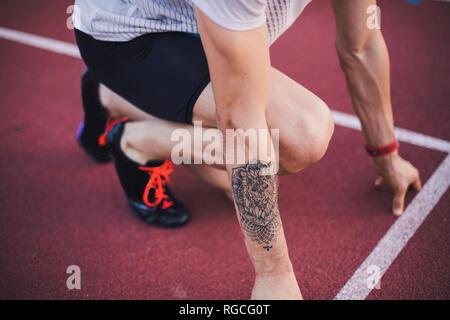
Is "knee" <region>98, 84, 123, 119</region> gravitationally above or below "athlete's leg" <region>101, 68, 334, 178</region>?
below

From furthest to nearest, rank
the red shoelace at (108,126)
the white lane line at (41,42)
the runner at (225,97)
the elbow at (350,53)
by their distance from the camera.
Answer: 1. the white lane line at (41,42)
2. the red shoelace at (108,126)
3. the elbow at (350,53)
4. the runner at (225,97)

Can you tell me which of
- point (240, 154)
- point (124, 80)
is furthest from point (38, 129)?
point (240, 154)

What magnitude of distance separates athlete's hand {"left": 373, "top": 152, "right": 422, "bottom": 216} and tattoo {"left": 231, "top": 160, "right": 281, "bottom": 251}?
27.2 inches

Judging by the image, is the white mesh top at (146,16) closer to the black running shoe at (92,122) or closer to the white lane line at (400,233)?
the black running shoe at (92,122)

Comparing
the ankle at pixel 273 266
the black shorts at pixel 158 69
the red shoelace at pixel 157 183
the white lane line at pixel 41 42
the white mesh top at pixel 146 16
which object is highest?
the white mesh top at pixel 146 16

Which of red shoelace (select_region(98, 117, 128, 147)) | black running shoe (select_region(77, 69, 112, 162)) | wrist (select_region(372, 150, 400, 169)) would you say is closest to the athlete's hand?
wrist (select_region(372, 150, 400, 169))

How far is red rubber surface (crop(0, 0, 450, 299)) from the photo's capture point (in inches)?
54.1

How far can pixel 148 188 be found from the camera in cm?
151

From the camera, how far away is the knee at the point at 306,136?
1222mm

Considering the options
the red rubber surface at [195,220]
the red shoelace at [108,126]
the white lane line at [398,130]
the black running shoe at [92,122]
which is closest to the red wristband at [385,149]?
the red rubber surface at [195,220]

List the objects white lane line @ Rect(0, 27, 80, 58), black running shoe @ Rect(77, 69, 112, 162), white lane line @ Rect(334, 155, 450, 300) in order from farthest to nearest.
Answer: white lane line @ Rect(0, 27, 80, 58) < black running shoe @ Rect(77, 69, 112, 162) < white lane line @ Rect(334, 155, 450, 300)

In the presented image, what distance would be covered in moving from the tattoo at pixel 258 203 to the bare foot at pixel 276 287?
9 centimetres

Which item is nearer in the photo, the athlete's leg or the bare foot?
the bare foot

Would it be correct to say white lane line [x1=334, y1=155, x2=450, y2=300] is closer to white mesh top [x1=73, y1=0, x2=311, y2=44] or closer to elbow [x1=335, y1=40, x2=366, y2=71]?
elbow [x1=335, y1=40, x2=366, y2=71]
